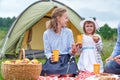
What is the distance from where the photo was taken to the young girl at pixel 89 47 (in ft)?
21.6

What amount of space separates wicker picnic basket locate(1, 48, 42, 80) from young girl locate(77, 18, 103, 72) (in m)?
1.44

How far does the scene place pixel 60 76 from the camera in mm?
6051

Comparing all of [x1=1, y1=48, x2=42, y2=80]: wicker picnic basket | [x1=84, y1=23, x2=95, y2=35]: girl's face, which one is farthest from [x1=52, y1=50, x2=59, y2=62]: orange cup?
[x1=84, y1=23, x2=95, y2=35]: girl's face

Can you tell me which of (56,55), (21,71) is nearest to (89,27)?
(56,55)

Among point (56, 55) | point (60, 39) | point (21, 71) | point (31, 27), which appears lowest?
point (21, 71)

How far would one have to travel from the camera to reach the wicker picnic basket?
5230mm

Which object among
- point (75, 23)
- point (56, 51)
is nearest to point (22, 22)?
point (75, 23)

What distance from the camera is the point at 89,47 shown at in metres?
6.66

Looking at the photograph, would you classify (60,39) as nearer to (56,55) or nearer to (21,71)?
(56,55)

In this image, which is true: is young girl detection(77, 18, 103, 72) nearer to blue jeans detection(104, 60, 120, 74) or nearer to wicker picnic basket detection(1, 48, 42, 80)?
blue jeans detection(104, 60, 120, 74)

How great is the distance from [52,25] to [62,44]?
0.31 metres

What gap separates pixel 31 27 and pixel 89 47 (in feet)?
11.4

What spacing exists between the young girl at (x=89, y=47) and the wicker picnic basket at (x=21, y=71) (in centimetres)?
144

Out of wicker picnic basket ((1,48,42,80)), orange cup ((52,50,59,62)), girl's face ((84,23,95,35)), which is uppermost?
girl's face ((84,23,95,35))
